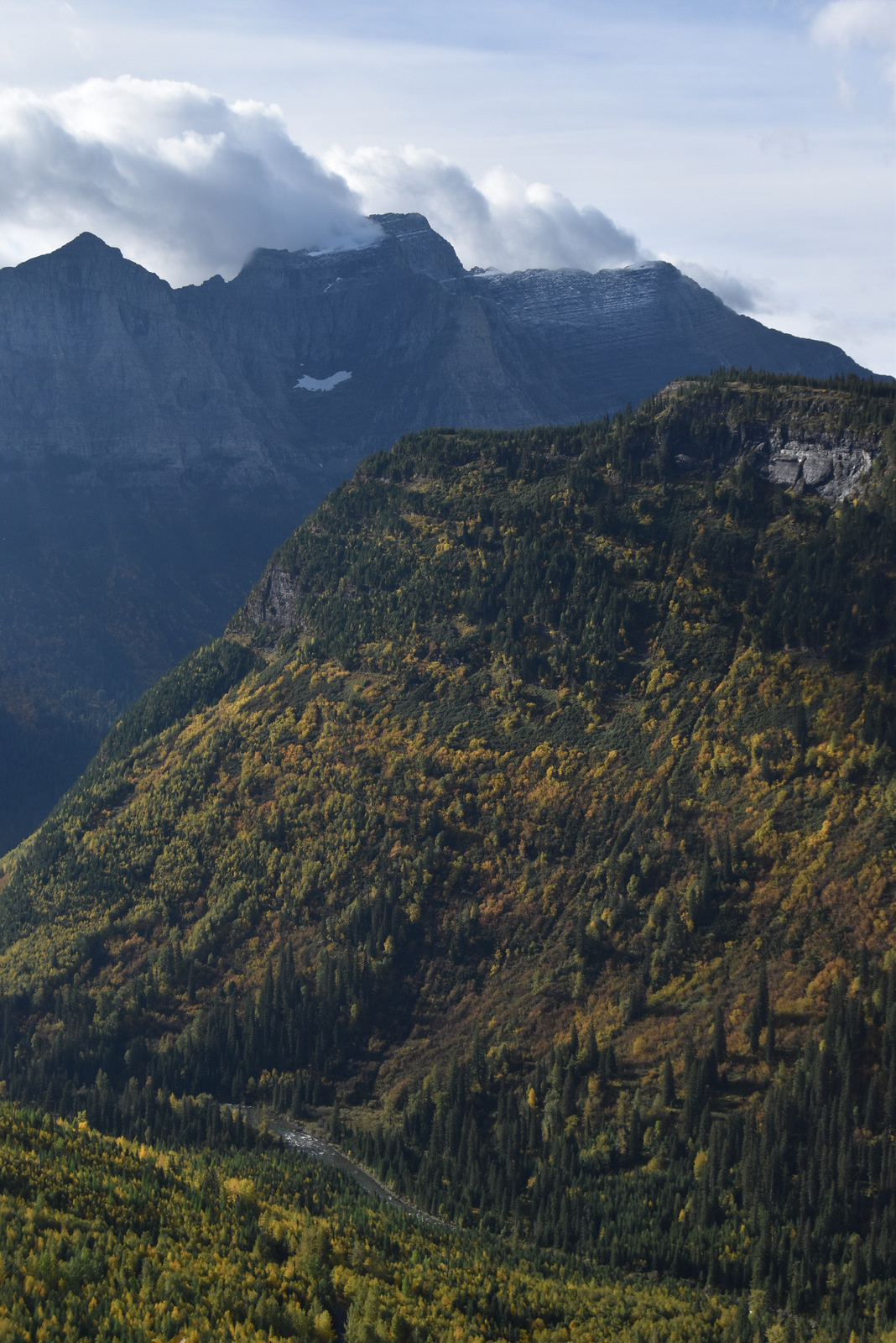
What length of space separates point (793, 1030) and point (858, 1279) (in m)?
36.6

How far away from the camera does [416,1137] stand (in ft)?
615

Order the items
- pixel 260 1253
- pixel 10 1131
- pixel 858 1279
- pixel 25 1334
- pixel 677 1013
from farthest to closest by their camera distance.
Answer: pixel 677 1013, pixel 10 1131, pixel 858 1279, pixel 260 1253, pixel 25 1334

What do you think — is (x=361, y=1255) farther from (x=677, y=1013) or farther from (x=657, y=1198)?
(x=677, y=1013)

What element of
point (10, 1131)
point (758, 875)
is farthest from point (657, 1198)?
point (10, 1131)

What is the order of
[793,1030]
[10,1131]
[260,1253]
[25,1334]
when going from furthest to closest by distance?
[793,1030], [10,1131], [260,1253], [25,1334]

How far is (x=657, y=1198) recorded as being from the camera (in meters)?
160

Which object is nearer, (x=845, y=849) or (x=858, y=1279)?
(x=858, y=1279)

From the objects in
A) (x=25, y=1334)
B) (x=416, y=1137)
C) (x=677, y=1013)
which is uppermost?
(x=677, y=1013)

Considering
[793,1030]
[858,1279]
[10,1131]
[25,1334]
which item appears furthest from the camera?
[793,1030]

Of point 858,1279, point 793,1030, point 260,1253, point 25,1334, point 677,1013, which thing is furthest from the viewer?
point 677,1013

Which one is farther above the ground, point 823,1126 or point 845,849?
point 845,849

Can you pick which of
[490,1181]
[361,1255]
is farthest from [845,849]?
[361,1255]

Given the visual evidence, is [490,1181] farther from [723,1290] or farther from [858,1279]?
[858,1279]

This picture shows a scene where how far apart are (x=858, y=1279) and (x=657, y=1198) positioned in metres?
27.9
